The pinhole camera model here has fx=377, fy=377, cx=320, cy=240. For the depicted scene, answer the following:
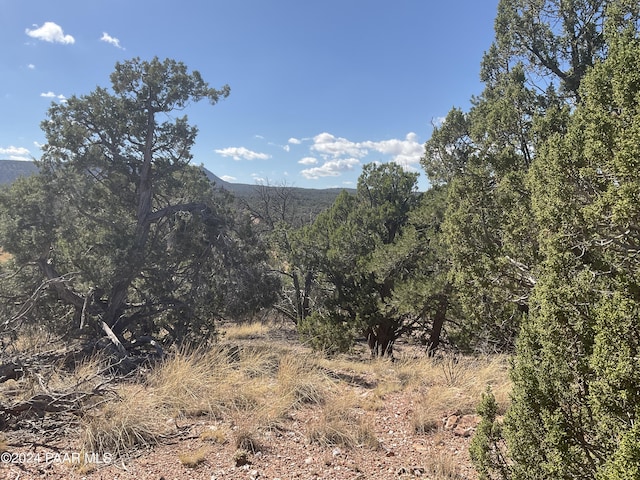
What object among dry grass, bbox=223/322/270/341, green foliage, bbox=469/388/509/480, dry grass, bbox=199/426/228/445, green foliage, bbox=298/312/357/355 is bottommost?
dry grass, bbox=223/322/270/341

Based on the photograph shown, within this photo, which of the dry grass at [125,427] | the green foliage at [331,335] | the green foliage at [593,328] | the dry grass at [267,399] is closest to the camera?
the green foliage at [593,328]

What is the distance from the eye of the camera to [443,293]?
7.61 meters

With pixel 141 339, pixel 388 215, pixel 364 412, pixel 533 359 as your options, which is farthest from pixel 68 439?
pixel 388 215

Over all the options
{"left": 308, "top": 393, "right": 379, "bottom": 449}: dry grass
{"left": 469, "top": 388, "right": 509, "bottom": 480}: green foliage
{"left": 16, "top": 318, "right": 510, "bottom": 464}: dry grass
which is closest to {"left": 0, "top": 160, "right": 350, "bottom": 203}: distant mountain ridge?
{"left": 16, "top": 318, "right": 510, "bottom": 464}: dry grass

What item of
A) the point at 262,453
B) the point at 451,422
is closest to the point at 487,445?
the point at 451,422

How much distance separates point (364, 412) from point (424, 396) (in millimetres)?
917

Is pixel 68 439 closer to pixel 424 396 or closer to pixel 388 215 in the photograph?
pixel 424 396

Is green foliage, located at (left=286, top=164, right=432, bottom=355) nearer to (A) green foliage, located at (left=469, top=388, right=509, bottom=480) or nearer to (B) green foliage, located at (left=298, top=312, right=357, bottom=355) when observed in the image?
(B) green foliage, located at (left=298, top=312, right=357, bottom=355)

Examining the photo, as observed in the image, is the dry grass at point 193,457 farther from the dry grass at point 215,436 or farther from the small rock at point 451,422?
the small rock at point 451,422

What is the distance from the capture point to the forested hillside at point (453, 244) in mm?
2342

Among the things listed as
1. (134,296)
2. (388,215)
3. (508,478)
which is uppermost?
(388,215)

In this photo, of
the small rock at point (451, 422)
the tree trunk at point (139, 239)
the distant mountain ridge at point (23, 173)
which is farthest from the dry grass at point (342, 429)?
the distant mountain ridge at point (23, 173)

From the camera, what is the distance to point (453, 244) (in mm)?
5535

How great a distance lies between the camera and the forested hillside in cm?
234
